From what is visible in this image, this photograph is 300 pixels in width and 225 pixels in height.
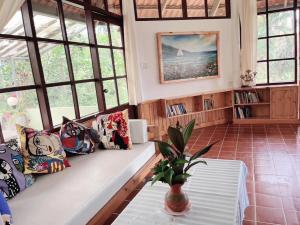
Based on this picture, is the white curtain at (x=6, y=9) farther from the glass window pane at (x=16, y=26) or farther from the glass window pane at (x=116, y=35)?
the glass window pane at (x=116, y=35)

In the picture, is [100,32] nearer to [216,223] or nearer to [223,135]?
[223,135]

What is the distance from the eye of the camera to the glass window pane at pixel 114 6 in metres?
3.75

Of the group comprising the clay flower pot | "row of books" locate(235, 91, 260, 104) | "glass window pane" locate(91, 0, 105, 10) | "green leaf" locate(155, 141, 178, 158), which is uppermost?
"glass window pane" locate(91, 0, 105, 10)

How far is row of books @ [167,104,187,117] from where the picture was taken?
4.54m

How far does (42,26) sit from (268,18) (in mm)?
4289

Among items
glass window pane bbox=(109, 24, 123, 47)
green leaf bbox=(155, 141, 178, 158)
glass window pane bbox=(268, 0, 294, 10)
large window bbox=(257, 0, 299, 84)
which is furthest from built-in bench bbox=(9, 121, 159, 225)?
glass window pane bbox=(268, 0, 294, 10)

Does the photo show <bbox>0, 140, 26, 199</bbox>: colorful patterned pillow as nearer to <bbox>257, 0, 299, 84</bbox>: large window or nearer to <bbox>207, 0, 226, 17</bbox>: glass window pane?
<bbox>207, 0, 226, 17</bbox>: glass window pane

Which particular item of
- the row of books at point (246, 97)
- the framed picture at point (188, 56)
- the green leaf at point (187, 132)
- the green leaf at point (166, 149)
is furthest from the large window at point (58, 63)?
the row of books at point (246, 97)

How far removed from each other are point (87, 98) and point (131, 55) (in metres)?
1.15

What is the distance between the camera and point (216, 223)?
125 cm

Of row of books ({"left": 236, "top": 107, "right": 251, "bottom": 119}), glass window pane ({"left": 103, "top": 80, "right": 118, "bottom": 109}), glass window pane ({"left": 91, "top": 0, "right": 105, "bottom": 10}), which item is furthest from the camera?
row of books ({"left": 236, "top": 107, "right": 251, "bottom": 119})

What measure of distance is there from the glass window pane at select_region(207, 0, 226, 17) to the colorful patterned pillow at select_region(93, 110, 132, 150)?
10.8 feet

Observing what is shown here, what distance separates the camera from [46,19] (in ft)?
8.73

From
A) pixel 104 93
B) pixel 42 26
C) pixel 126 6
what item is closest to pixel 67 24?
pixel 42 26
